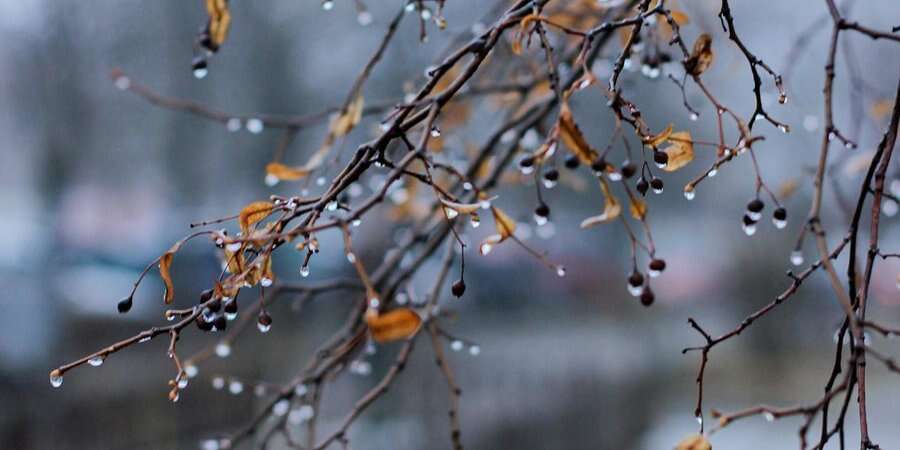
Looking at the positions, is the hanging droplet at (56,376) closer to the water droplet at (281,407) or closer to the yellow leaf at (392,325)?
the yellow leaf at (392,325)

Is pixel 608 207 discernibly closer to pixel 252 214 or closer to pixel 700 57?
pixel 700 57

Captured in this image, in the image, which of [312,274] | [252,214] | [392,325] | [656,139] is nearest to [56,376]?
[252,214]

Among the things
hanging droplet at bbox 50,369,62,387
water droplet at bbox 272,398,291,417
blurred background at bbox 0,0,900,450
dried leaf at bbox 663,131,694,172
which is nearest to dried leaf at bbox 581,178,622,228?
dried leaf at bbox 663,131,694,172

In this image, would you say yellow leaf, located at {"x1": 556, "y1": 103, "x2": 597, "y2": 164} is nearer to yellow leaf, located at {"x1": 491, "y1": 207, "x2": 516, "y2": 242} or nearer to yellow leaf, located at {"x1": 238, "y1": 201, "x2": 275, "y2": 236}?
yellow leaf, located at {"x1": 491, "y1": 207, "x2": 516, "y2": 242}

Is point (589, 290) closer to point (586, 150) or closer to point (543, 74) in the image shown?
point (543, 74)

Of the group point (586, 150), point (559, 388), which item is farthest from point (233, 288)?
point (559, 388)
